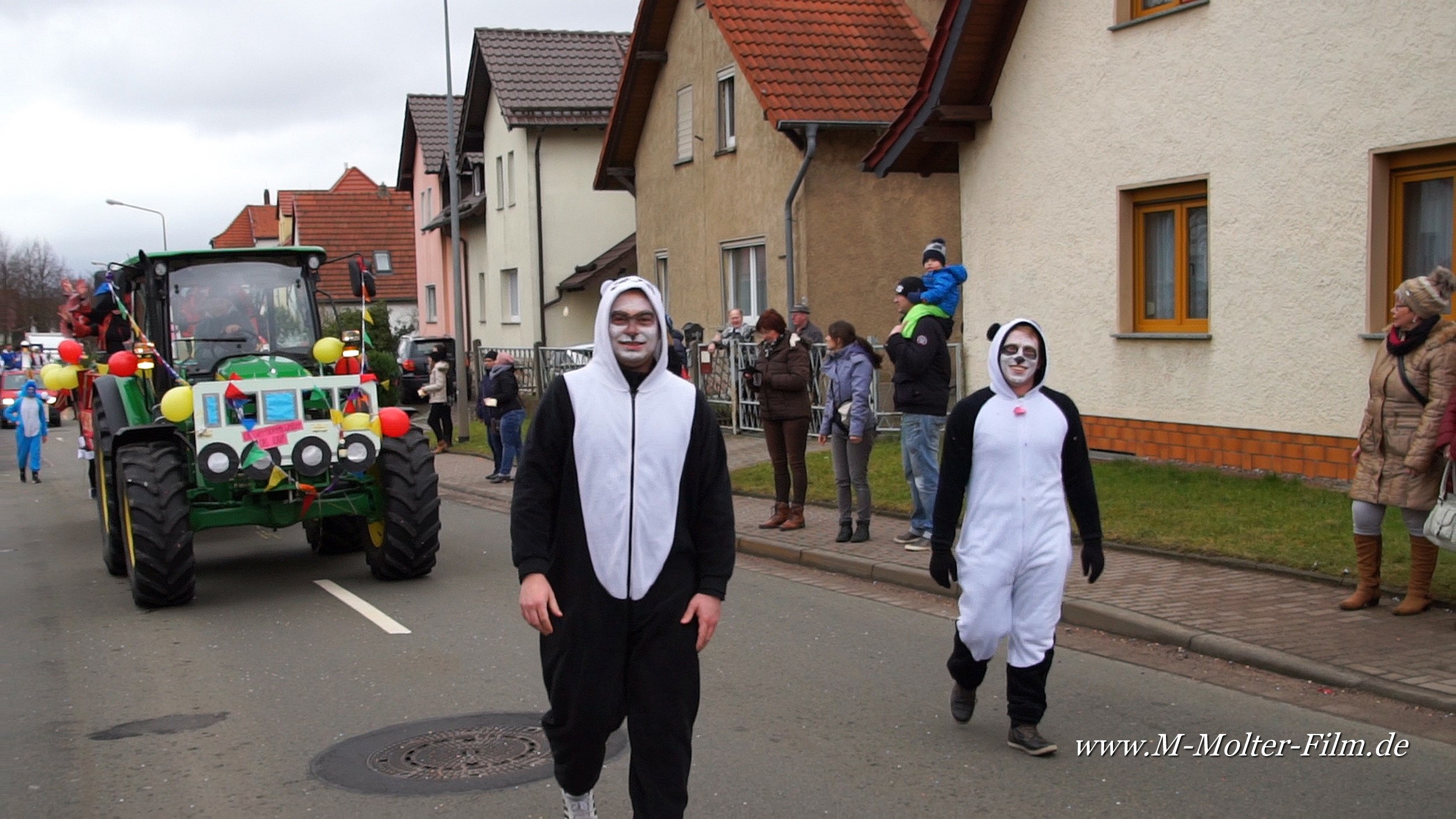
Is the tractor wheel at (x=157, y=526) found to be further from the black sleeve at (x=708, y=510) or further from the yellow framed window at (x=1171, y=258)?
the yellow framed window at (x=1171, y=258)

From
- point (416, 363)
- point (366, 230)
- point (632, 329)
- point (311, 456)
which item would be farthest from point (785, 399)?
point (366, 230)

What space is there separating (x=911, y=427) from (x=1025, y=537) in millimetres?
4597

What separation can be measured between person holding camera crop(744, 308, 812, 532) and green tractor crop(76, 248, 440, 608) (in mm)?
2878

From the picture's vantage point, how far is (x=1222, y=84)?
40.7 ft

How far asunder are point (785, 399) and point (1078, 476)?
558 centimetres

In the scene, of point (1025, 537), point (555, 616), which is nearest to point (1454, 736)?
point (1025, 537)

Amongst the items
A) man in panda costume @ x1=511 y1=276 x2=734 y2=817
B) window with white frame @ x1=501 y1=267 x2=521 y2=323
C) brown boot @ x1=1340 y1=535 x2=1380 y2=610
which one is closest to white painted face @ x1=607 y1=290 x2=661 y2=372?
man in panda costume @ x1=511 y1=276 x2=734 y2=817

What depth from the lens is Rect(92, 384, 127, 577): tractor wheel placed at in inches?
413

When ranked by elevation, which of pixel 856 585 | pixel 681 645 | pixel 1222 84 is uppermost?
pixel 1222 84

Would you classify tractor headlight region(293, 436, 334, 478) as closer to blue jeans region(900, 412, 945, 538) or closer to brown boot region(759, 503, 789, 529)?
brown boot region(759, 503, 789, 529)

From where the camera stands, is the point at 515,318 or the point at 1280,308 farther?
the point at 515,318

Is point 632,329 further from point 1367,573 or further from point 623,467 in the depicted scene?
point 1367,573

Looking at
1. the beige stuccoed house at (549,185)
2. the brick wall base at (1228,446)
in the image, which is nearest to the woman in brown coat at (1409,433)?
the brick wall base at (1228,446)

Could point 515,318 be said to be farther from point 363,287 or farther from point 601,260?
point 363,287
